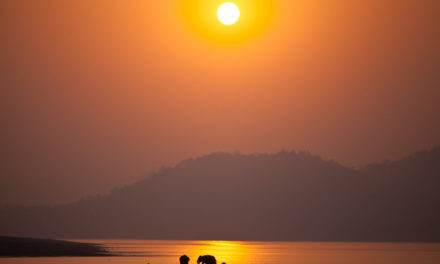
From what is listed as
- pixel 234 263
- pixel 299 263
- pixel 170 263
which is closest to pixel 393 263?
pixel 299 263

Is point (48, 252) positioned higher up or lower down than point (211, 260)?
higher up

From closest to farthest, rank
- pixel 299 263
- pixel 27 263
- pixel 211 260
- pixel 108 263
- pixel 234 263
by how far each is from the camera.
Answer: pixel 211 260 → pixel 27 263 → pixel 108 263 → pixel 234 263 → pixel 299 263

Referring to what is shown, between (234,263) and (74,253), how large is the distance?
39932mm

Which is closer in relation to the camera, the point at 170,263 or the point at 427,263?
the point at 170,263

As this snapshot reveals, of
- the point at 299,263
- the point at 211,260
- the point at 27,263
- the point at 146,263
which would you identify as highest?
the point at 299,263

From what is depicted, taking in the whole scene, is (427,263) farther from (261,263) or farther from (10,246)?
(10,246)

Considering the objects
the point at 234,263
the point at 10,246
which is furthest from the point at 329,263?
the point at 10,246

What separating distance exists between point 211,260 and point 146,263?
158ft

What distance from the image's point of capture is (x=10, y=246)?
148 meters

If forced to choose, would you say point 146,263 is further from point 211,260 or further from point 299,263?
point 211,260

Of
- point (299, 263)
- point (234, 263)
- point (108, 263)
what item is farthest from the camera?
point (299, 263)

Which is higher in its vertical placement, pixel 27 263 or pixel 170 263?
pixel 170 263

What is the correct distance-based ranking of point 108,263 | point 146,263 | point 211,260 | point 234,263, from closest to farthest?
1. point 211,260
2. point 108,263
3. point 146,263
4. point 234,263

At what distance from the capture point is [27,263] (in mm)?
110625
